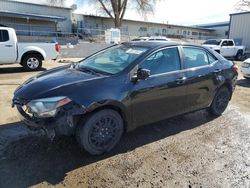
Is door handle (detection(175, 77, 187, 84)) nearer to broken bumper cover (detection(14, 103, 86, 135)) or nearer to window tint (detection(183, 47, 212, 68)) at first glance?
window tint (detection(183, 47, 212, 68))

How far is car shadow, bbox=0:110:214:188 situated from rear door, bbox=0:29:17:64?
21.7ft

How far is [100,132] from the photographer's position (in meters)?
3.42

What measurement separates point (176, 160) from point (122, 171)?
33.4 inches

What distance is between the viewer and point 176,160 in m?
3.48

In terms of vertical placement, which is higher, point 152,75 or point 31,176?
point 152,75

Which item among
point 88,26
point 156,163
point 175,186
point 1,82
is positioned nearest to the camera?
point 175,186

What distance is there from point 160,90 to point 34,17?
24768 mm

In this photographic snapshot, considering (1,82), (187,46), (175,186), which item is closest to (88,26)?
(1,82)

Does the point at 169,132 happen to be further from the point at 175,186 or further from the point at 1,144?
the point at 1,144

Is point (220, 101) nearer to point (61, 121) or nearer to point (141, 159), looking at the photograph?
point (141, 159)

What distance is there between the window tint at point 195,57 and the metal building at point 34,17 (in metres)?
20.9

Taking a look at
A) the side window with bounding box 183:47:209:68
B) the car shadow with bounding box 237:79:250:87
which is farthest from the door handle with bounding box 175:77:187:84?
the car shadow with bounding box 237:79:250:87

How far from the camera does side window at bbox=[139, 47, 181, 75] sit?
3869mm

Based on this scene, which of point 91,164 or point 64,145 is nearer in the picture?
point 91,164
